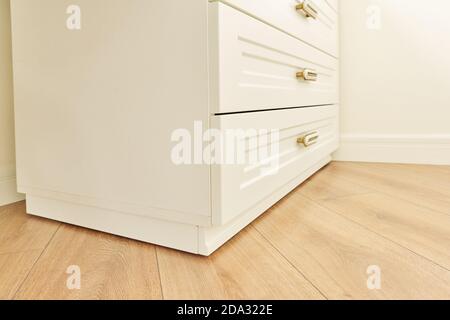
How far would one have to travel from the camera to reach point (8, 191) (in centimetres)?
96

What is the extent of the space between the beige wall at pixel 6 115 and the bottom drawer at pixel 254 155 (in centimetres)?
67

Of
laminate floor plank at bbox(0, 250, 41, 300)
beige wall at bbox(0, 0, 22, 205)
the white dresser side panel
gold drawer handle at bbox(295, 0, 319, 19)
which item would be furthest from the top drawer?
beige wall at bbox(0, 0, 22, 205)

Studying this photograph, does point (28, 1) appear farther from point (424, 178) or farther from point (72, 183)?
point (424, 178)

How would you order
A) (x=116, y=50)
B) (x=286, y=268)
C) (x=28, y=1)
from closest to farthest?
1. (x=286, y=268)
2. (x=116, y=50)
3. (x=28, y=1)

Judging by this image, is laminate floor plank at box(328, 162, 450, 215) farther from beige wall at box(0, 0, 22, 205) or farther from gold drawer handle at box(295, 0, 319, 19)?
beige wall at box(0, 0, 22, 205)

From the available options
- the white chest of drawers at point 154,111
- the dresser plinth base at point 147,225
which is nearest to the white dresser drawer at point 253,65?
the white chest of drawers at point 154,111

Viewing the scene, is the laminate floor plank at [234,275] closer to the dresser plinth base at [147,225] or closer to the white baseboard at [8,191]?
the dresser plinth base at [147,225]

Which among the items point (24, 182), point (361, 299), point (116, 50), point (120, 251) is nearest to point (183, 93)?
point (116, 50)

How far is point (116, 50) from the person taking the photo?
670mm

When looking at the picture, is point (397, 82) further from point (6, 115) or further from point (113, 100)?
point (6, 115)

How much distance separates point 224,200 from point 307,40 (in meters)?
0.65

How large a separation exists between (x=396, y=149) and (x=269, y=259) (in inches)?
47.1

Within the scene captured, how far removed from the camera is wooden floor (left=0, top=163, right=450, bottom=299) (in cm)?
50

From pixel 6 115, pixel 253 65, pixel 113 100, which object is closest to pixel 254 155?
pixel 253 65
